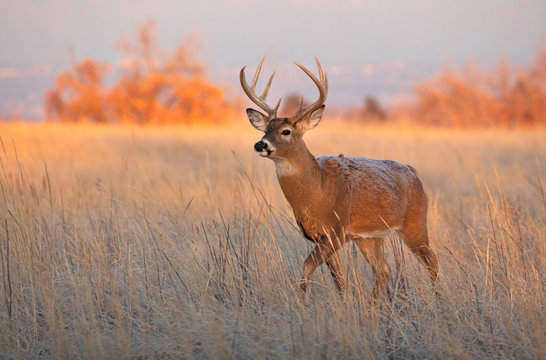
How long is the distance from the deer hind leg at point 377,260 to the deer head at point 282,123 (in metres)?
1.12

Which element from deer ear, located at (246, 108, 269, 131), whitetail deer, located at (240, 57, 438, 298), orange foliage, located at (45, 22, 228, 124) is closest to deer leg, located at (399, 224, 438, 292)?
whitetail deer, located at (240, 57, 438, 298)

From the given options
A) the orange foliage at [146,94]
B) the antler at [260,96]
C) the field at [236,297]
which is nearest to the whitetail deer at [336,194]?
the antler at [260,96]

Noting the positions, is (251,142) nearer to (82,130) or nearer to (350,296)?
(82,130)

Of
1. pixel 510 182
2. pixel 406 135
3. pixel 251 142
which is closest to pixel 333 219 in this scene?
pixel 510 182

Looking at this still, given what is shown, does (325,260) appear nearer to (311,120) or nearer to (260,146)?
(260,146)

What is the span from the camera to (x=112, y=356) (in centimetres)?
346

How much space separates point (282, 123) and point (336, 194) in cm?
69

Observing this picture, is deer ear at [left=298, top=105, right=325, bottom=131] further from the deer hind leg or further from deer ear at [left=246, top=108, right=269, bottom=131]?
the deer hind leg

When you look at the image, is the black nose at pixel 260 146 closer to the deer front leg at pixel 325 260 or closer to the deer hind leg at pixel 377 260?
the deer front leg at pixel 325 260

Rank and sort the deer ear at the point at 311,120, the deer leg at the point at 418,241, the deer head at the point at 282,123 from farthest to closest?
the deer leg at the point at 418,241 < the deer ear at the point at 311,120 < the deer head at the point at 282,123

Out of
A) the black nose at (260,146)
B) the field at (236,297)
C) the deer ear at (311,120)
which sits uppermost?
the deer ear at (311,120)

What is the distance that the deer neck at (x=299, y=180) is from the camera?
4699mm

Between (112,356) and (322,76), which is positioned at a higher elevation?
(322,76)

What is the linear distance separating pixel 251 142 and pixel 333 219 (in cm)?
1036
